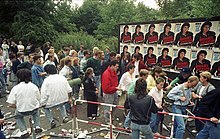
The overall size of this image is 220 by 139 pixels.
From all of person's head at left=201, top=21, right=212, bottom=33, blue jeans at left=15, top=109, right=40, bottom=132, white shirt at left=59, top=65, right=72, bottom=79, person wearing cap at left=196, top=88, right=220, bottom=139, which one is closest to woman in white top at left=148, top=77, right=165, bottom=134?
person wearing cap at left=196, top=88, right=220, bottom=139

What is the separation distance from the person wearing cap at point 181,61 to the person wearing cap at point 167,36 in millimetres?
701

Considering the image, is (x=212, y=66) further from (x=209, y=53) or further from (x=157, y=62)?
(x=157, y=62)

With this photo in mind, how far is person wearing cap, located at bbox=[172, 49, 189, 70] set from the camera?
9.09m

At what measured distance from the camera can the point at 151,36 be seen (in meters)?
10.4

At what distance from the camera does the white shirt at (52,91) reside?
18.4 ft

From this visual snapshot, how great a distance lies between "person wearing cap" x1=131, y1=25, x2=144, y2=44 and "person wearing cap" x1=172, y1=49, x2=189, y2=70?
219 cm

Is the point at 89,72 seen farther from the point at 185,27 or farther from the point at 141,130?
the point at 185,27

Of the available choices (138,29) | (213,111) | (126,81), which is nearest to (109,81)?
(126,81)

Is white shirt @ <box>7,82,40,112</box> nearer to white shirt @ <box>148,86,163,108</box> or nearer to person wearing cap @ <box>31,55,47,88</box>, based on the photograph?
person wearing cap @ <box>31,55,47,88</box>

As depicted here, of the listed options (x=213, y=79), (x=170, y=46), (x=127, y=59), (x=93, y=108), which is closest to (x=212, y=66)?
(x=213, y=79)

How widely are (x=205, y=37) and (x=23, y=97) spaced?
662 centimetres

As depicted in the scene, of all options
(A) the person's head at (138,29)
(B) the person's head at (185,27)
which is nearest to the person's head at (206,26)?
(B) the person's head at (185,27)

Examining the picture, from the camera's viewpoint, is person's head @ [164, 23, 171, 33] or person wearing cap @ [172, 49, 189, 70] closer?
person wearing cap @ [172, 49, 189, 70]

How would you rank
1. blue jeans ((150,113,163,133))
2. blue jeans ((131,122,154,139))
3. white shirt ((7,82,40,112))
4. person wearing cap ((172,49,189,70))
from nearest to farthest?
blue jeans ((131,122,154,139)) < white shirt ((7,82,40,112)) < blue jeans ((150,113,163,133)) < person wearing cap ((172,49,189,70))
